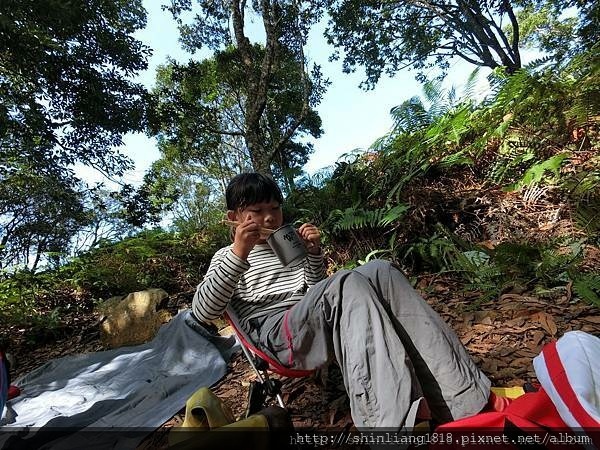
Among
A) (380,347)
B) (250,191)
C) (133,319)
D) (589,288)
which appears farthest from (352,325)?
(133,319)

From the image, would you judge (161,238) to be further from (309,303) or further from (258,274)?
(309,303)

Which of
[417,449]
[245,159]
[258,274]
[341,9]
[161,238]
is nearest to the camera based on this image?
[417,449]

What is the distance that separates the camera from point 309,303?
1387 millimetres

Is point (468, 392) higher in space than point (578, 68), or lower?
lower

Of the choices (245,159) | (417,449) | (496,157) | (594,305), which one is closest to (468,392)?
(417,449)

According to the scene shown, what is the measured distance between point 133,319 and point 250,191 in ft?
9.45

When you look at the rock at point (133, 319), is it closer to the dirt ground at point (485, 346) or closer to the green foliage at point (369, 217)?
the dirt ground at point (485, 346)

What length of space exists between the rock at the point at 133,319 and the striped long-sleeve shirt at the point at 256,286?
7.92ft

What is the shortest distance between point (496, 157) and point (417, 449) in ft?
10.2

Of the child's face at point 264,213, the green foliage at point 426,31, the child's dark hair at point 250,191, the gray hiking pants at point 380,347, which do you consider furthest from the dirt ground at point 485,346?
the green foliage at point 426,31

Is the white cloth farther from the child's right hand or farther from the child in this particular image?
the child's right hand

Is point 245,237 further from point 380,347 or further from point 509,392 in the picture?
point 509,392

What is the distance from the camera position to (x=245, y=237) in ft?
4.90

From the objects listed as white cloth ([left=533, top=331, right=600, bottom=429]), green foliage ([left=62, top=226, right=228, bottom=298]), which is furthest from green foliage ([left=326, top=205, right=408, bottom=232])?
green foliage ([left=62, top=226, right=228, bottom=298])
